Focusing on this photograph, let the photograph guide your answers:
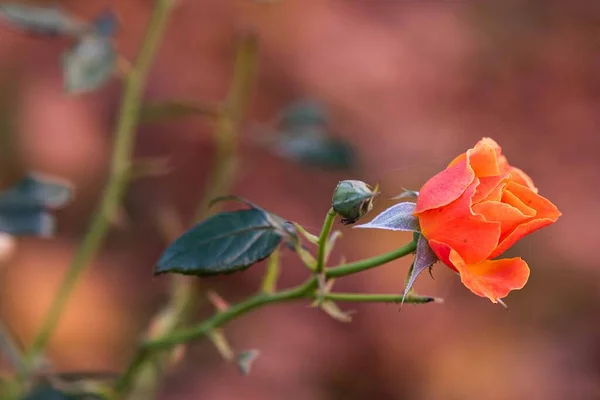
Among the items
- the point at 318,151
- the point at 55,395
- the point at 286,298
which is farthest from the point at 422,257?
the point at 318,151

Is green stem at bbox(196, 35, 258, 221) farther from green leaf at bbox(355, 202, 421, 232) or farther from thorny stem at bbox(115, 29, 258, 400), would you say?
green leaf at bbox(355, 202, 421, 232)

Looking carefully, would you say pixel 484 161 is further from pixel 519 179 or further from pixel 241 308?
pixel 241 308

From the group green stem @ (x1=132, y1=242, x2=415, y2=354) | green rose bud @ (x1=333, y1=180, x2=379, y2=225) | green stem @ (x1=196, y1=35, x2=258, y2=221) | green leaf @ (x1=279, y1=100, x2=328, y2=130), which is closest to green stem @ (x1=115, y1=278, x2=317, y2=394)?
green stem @ (x1=132, y1=242, x2=415, y2=354)

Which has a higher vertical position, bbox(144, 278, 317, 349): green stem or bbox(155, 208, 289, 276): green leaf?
A: bbox(155, 208, 289, 276): green leaf

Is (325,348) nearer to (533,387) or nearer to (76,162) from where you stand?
(533,387)

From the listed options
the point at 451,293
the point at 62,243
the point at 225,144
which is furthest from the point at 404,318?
the point at 225,144

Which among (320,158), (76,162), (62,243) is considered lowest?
(62,243)
